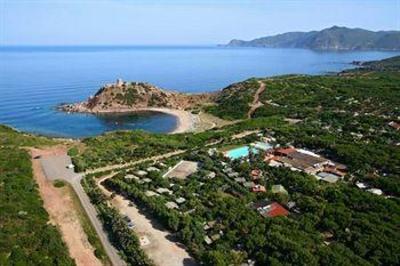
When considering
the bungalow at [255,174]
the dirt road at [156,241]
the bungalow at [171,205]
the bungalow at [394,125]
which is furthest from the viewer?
the bungalow at [394,125]

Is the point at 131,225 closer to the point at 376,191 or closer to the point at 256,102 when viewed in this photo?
the point at 376,191

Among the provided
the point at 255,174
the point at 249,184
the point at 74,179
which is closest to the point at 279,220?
the point at 249,184

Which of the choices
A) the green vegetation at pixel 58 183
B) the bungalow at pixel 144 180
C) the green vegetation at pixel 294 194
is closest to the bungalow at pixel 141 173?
the bungalow at pixel 144 180

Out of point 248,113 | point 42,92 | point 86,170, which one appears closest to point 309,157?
point 86,170

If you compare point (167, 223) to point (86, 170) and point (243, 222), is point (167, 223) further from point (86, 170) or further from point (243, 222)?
point (86, 170)

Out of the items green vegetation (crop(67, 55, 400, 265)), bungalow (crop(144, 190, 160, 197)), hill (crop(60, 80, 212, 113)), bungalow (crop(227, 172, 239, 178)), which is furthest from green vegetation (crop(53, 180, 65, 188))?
hill (crop(60, 80, 212, 113))

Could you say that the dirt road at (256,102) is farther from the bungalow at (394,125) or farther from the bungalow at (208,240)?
the bungalow at (208,240)
